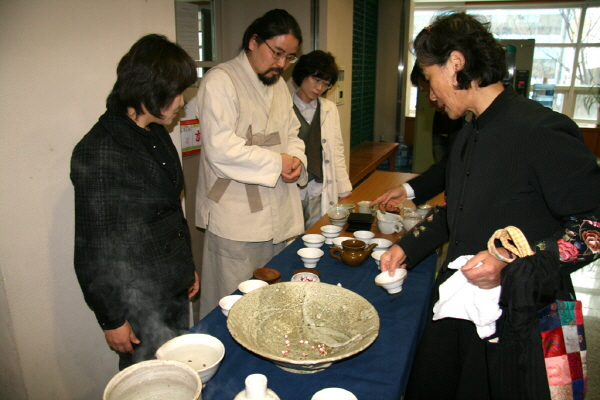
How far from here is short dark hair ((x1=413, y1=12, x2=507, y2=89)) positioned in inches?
52.7

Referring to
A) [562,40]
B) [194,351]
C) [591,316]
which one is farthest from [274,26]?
[562,40]

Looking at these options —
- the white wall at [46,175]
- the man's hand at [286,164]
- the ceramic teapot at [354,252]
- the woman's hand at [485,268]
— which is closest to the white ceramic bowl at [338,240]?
the ceramic teapot at [354,252]

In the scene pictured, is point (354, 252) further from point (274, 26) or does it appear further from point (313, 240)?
point (274, 26)

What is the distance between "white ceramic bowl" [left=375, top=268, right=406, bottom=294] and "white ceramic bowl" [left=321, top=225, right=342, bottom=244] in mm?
596

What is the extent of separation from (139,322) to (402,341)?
982 millimetres

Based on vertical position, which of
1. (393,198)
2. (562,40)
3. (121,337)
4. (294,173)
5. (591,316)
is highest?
(562,40)

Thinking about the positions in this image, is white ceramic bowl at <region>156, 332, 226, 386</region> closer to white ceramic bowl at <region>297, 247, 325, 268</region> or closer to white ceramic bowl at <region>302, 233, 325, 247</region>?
white ceramic bowl at <region>297, 247, 325, 268</region>

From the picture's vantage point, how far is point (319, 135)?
318 centimetres

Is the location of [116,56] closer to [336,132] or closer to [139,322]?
[139,322]

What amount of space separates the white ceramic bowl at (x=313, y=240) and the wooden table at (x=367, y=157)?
2662 mm

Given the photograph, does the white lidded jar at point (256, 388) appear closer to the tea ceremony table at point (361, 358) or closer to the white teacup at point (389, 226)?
the tea ceremony table at point (361, 358)

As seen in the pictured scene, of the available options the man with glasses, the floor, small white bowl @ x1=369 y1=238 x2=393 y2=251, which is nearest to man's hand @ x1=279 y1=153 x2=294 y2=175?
the man with glasses

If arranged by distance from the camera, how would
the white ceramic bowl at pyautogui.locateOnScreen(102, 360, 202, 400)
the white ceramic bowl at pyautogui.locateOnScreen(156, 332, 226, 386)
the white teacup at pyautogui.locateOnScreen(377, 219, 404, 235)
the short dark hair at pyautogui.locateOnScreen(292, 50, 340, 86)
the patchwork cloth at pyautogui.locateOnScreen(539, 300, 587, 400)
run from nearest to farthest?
the white ceramic bowl at pyautogui.locateOnScreen(102, 360, 202, 400)
the white ceramic bowl at pyautogui.locateOnScreen(156, 332, 226, 386)
the patchwork cloth at pyautogui.locateOnScreen(539, 300, 587, 400)
the white teacup at pyautogui.locateOnScreen(377, 219, 404, 235)
the short dark hair at pyautogui.locateOnScreen(292, 50, 340, 86)

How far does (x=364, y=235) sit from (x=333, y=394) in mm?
1259
